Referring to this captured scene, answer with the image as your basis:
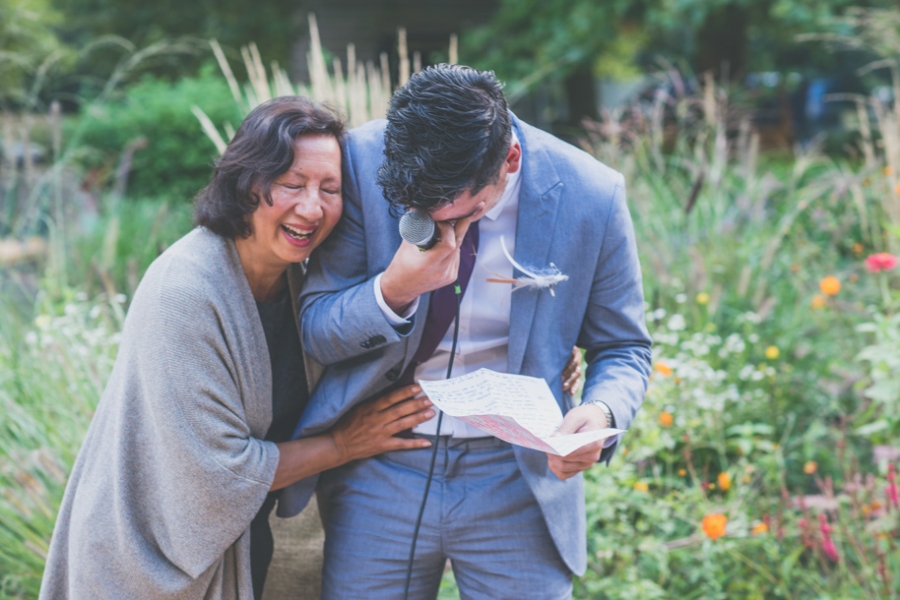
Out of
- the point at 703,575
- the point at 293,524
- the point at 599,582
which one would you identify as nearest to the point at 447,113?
the point at 293,524

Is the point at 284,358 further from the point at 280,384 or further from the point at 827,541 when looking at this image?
the point at 827,541

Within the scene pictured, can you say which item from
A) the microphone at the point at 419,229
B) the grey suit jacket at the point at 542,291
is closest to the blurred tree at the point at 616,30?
the grey suit jacket at the point at 542,291

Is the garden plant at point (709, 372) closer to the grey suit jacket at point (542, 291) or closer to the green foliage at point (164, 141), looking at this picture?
the grey suit jacket at point (542, 291)

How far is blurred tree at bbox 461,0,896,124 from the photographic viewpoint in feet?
25.7

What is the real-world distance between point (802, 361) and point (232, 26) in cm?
960

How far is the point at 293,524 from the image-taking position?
2.48m

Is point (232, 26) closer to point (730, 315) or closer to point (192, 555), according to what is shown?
point (730, 315)

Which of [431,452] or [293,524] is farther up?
[431,452]

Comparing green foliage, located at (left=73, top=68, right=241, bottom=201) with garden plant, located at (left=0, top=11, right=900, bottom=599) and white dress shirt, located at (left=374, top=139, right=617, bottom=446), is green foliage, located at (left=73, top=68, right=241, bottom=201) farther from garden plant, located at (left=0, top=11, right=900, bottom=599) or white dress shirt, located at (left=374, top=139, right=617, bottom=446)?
white dress shirt, located at (left=374, top=139, right=617, bottom=446)

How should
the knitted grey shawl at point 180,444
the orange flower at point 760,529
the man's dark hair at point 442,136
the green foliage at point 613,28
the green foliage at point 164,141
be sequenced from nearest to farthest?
the man's dark hair at point 442,136 → the knitted grey shawl at point 180,444 → the orange flower at point 760,529 → the green foliage at point 164,141 → the green foliage at point 613,28

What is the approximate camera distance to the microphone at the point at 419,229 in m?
1.81

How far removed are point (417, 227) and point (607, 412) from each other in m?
0.64

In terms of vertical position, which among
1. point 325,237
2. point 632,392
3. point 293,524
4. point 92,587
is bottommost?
point 293,524

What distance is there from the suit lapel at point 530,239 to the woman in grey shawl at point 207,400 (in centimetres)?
33
